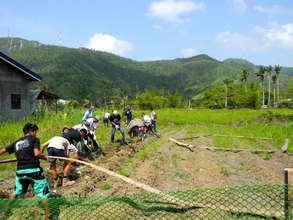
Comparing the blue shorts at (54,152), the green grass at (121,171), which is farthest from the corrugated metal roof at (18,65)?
the green grass at (121,171)

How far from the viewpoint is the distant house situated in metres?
14.5

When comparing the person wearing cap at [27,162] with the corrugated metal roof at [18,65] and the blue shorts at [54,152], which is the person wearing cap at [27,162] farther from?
the corrugated metal roof at [18,65]

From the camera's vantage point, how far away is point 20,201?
359 cm

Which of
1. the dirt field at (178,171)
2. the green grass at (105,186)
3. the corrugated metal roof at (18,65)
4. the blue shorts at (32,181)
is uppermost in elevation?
the corrugated metal roof at (18,65)

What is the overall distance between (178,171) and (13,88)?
47.1ft

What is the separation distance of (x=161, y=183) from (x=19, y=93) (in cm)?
1465

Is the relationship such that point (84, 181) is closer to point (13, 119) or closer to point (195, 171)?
point (195, 171)

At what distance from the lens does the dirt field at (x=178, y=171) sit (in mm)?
5531

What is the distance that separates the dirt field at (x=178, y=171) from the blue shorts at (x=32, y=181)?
50.2 inches

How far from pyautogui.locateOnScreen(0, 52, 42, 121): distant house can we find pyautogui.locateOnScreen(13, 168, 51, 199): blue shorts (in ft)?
42.4

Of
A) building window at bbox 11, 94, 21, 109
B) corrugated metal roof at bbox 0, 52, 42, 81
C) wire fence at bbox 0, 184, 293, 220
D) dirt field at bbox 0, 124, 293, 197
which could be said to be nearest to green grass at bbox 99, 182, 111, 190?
dirt field at bbox 0, 124, 293, 197

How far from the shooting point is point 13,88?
50.2ft

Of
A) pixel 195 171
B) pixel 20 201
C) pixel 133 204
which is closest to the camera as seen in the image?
pixel 20 201

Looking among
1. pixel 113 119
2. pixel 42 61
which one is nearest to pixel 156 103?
pixel 113 119
